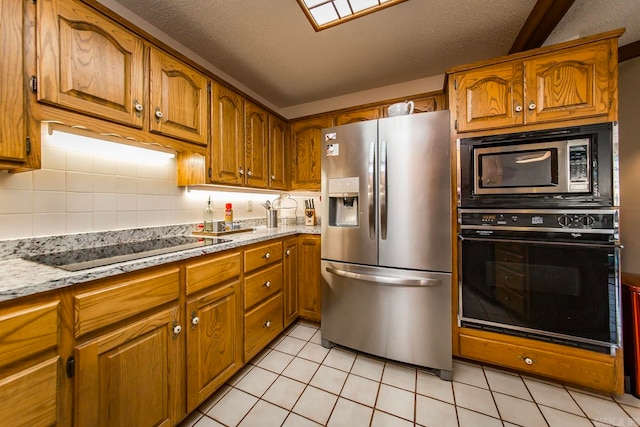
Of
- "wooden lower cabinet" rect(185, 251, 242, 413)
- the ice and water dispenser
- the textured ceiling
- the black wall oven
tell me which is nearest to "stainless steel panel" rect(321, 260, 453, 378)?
the black wall oven

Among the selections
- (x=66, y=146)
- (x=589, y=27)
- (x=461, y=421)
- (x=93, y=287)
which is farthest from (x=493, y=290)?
(x=66, y=146)

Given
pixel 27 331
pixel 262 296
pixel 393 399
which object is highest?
pixel 27 331

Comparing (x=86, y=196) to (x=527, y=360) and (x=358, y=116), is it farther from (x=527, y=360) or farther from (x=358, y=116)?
(x=527, y=360)

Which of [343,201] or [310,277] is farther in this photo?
[310,277]

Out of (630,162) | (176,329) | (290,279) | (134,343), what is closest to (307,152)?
(290,279)

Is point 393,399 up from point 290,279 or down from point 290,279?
down

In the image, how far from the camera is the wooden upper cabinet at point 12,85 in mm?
860

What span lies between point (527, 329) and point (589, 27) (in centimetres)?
208

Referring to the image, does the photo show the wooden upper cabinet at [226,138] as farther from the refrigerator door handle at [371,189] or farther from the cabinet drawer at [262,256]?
the refrigerator door handle at [371,189]

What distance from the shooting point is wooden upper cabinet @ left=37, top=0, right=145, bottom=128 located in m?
0.96

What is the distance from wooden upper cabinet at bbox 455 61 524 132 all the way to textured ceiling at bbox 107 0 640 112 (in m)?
0.38

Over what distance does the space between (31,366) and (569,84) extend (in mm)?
2745

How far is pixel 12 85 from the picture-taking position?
2.90ft

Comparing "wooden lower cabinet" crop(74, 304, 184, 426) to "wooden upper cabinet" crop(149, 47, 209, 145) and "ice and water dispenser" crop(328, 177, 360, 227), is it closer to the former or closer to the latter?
"wooden upper cabinet" crop(149, 47, 209, 145)
